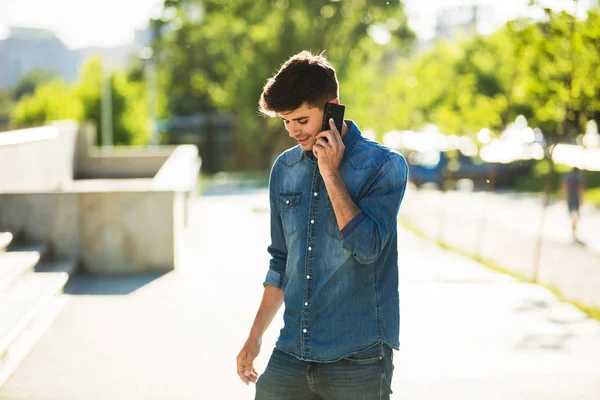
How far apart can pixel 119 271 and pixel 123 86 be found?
1210 inches

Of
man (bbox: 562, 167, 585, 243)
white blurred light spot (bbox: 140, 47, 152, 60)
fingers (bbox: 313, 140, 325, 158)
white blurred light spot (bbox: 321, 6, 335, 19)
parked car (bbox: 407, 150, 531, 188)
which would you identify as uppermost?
white blurred light spot (bbox: 321, 6, 335, 19)

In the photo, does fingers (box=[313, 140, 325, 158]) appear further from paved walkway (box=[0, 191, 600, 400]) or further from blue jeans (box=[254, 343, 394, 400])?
paved walkway (box=[0, 191, 600, 400])

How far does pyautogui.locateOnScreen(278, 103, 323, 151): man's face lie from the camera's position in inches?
106

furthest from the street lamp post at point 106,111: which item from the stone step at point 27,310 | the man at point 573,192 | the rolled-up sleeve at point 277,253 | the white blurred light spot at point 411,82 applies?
the rolled-up sleeve at point 277,253

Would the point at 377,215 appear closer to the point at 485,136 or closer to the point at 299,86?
the point at 299,86

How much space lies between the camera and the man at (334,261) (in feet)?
8.69

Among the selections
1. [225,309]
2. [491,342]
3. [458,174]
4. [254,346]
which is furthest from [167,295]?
[458,174]

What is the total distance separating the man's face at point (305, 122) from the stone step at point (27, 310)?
384cm

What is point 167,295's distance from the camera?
8945 millimetres

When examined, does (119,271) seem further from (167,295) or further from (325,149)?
(325,149)

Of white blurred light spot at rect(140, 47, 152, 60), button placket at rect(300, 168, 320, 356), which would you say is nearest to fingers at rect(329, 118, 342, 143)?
button placket at rect(300, 168, 320, 356)

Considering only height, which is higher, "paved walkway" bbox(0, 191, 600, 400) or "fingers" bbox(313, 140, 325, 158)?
"fingers" bbox(313, 140, 325, 158)

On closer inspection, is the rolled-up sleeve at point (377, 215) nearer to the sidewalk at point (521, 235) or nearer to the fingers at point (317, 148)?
the fingers at point (317, 148)

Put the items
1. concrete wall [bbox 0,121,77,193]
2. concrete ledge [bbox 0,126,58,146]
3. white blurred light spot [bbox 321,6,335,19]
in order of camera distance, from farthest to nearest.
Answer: white blurred light spot [bbox 321,6,335,19] < concrete ledge [bbox 0,126,58,146] < concrete wall [bbox 0,121,77,193]
